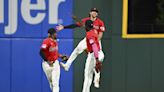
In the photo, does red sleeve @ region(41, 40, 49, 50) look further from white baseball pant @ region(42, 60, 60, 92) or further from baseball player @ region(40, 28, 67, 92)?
white baseball pant @ region(42, 60, 60, 92)

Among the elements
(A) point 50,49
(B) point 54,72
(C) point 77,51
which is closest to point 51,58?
(A) point 50,49

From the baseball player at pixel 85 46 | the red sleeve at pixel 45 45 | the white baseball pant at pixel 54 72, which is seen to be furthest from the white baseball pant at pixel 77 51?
the red sleeve at pixel 45 45

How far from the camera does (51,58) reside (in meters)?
13.3

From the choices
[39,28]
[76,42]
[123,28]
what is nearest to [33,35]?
[39,28]

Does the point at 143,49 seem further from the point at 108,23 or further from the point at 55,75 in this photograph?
the point at 55,75

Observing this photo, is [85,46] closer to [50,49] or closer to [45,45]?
[50,49]

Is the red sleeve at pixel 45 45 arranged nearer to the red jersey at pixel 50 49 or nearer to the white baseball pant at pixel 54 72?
the red jersey at pixel 50 49

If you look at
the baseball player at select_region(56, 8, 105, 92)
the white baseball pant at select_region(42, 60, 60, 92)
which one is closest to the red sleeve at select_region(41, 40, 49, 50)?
the white baseball pant at select_region(42, 60, 60, 92)

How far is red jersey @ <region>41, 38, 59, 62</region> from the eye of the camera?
43.0 ft

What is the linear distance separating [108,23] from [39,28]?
1.79m

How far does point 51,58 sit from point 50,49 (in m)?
0.22

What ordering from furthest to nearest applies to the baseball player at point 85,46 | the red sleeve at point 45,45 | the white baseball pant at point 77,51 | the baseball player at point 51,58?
the white baseball pant at point 77,51 → the baseball player at point 85,46 → the baseball player at point 51,58 → the red sleeve at point 45,45

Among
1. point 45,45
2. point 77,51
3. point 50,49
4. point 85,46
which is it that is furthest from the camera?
point 77,51

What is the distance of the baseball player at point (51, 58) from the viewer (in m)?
13.2
